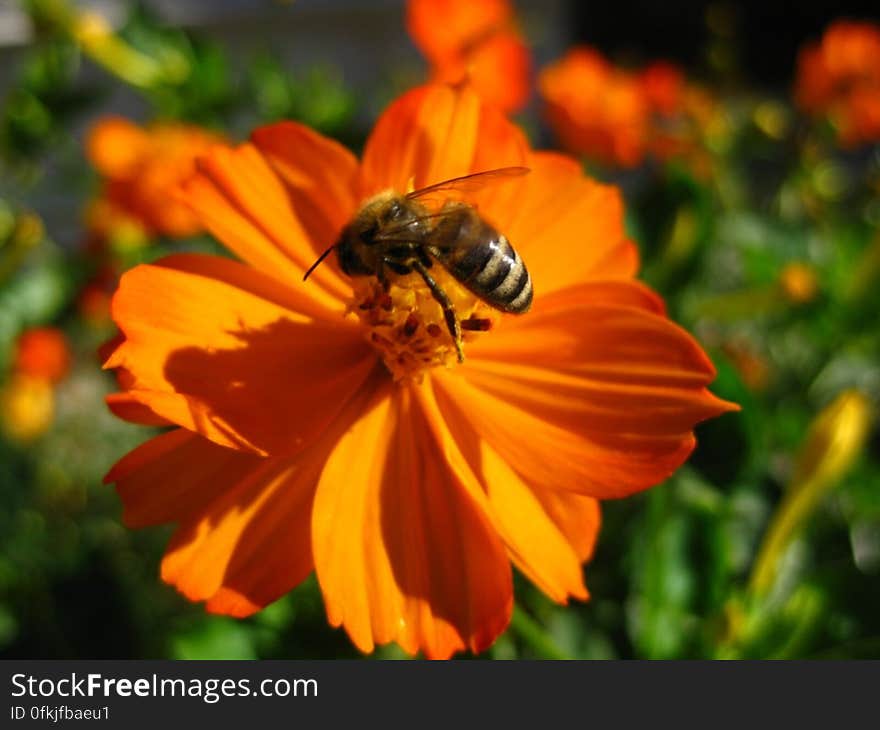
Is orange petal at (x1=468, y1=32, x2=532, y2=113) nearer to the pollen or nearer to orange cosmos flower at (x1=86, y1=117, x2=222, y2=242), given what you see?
orange cosmos flower at (x1=86, y1=117, x2=222, y2=242)

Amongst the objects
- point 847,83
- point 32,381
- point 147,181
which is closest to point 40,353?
point 32,381

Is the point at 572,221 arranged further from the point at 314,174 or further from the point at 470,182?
the point at 314,174

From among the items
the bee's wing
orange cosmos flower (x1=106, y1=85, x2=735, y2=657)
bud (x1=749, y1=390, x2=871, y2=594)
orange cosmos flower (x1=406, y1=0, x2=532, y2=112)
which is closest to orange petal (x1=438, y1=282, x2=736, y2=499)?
orange cosmos flower (x1=106, y1=85, x2=735, y2=657)

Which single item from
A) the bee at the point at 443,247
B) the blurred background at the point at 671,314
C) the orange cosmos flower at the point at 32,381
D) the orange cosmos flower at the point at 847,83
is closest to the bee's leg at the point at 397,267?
the bee at the point at 443,247

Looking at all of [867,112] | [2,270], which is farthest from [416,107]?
[867,112]

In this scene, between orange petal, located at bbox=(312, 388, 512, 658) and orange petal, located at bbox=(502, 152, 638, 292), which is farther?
orange petal, located at bbox=(502, 152, 638, 292)

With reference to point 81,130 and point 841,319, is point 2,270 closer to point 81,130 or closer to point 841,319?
point 841,319

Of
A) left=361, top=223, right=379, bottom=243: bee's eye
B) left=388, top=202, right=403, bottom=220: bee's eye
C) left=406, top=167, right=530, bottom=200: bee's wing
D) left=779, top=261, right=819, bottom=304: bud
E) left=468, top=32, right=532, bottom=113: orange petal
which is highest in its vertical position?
left=468, top=32, right=532, bottom=113: orange petal
